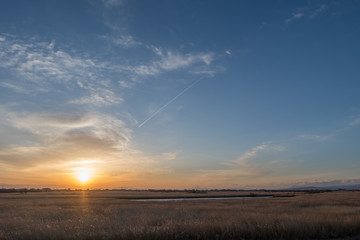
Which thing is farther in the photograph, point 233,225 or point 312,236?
point 233,225

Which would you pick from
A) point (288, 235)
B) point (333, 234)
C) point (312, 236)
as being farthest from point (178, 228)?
point (333, 234)

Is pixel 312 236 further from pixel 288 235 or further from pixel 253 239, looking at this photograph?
pixel 253 239

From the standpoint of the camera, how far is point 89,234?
13758mm

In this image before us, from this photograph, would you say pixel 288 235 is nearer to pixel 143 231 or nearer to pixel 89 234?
pixel 143 231

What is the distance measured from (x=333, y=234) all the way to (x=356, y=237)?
3.38ft

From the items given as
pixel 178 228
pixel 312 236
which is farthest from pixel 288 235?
pixel 178 228

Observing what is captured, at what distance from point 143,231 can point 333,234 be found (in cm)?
915

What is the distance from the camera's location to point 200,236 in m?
13.5

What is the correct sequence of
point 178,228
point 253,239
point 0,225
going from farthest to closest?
point 0,225, point 178,228, point 253,239

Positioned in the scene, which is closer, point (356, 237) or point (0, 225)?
point (356, 237)

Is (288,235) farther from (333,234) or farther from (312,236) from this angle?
(333,234)

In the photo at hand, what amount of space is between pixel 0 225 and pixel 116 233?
13.3 metres

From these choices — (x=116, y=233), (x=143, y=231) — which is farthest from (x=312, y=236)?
(x=116, y=233)

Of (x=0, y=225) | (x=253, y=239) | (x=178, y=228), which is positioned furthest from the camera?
(x=0, y=225)
